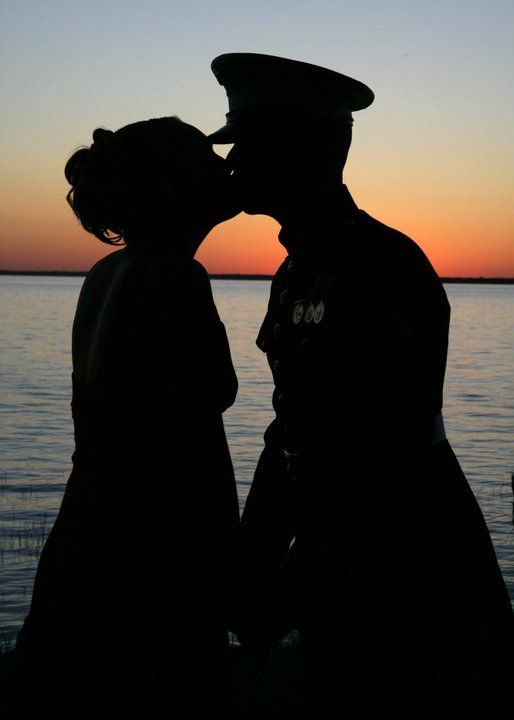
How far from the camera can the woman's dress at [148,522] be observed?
3.32 metres

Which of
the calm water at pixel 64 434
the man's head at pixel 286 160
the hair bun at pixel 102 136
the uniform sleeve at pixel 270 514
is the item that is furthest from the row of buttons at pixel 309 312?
the calm water at pixel 64 434

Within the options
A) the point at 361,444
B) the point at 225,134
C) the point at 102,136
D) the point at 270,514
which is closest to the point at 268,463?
the point at 270,514

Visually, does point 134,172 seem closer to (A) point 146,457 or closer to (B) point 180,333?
(B) point 180,333

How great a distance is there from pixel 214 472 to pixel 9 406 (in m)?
24.5

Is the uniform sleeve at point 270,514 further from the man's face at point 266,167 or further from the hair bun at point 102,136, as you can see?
the hair bun at point 102,136

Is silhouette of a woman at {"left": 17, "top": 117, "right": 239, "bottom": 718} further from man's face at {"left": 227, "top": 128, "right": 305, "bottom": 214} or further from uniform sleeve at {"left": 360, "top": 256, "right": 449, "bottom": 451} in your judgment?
uniform sleeve at {"left": 360, "top": 256, "right": 449, "bottom": 451}

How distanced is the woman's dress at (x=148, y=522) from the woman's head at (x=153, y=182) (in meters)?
0.16

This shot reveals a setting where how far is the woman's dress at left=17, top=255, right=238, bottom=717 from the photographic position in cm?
332

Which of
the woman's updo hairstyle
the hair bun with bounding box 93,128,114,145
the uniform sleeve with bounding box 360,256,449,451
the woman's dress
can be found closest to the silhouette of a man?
the uniform sleeve with bounding box 360,256,449,451

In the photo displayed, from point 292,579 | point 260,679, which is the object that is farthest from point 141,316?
point 260,679

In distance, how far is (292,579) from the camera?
337cm

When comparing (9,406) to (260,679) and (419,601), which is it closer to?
(260,679)

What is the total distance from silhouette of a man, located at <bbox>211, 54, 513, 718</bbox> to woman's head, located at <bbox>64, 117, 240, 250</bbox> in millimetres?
97

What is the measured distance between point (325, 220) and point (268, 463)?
2.83 ft
